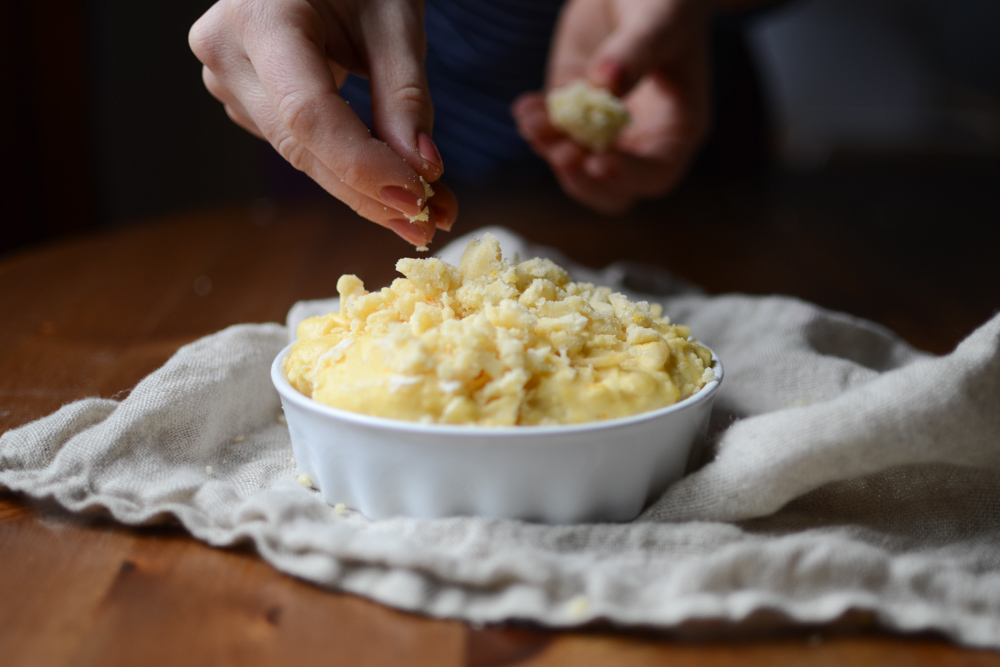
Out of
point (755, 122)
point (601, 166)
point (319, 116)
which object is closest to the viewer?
point (319, 116)

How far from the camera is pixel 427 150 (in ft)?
3.21

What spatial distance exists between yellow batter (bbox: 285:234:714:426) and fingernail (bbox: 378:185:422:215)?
77 mm

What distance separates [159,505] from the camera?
2.61ft

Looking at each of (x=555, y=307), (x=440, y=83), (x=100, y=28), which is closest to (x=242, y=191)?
(x=100, y=28)

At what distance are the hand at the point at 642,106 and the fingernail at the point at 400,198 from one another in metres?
0.84

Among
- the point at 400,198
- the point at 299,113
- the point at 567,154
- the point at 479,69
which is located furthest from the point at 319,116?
the point at 479,69

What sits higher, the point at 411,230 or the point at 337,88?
the point at 337,88

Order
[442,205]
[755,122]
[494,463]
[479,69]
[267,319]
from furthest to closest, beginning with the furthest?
[755,122], [479,69], [267,319], [442,205], [494,463]

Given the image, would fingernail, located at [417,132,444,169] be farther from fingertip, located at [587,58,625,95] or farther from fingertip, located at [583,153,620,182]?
fingertip, located at [583,153,620,182]

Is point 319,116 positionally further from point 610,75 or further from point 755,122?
point 755,122

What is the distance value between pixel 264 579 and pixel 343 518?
0.11 m

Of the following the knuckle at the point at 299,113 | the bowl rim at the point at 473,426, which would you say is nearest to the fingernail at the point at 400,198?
the knuckle at the point at 299,113

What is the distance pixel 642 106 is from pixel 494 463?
5.06 feet

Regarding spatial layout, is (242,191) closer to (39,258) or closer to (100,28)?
(100,28)
